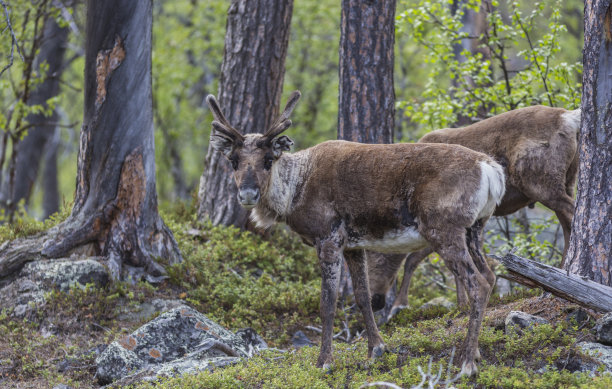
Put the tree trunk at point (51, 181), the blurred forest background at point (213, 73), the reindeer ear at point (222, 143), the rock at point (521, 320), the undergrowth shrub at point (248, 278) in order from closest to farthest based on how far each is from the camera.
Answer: the rock at point (521, 320)
the reindeer ear at point (222, 143)
the undergrowth shrub at point (248, 278)
the blurred forest background at point (213, 73)
the tree trunk at point (51, 181)

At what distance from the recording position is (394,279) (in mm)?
8852

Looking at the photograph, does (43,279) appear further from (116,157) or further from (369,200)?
(369,200)

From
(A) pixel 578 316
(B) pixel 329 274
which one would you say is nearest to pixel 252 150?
(B) pixel 329 274

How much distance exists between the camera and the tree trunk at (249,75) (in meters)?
11.0

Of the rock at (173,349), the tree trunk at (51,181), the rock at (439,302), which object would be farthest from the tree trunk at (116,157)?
the tree trunk at (51,181)

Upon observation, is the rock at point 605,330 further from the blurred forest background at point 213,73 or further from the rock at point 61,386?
the rock at point 61,386

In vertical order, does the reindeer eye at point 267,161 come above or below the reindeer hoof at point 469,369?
above

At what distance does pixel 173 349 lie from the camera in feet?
23.4

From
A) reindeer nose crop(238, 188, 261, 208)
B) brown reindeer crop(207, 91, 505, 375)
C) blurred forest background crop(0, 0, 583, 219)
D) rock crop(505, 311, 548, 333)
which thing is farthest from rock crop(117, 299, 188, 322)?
rock crop(505, 311, 548, 333)

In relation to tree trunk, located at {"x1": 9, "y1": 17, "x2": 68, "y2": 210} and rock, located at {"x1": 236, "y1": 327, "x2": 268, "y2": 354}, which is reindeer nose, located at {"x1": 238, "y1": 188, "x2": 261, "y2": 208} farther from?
tree trunk, located at {"x1": 9, "y1": 17, "x2": 68, "y2": 210}

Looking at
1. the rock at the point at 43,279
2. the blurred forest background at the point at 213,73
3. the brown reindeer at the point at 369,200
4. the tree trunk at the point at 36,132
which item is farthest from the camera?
the tree trunk at the point at 36,132

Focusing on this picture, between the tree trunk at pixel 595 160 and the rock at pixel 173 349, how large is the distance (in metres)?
3.73

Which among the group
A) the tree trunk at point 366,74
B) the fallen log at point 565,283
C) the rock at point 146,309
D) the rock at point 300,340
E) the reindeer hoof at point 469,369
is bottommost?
the rock at point 300,340

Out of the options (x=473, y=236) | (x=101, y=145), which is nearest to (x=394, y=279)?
(x=473, y=236)
